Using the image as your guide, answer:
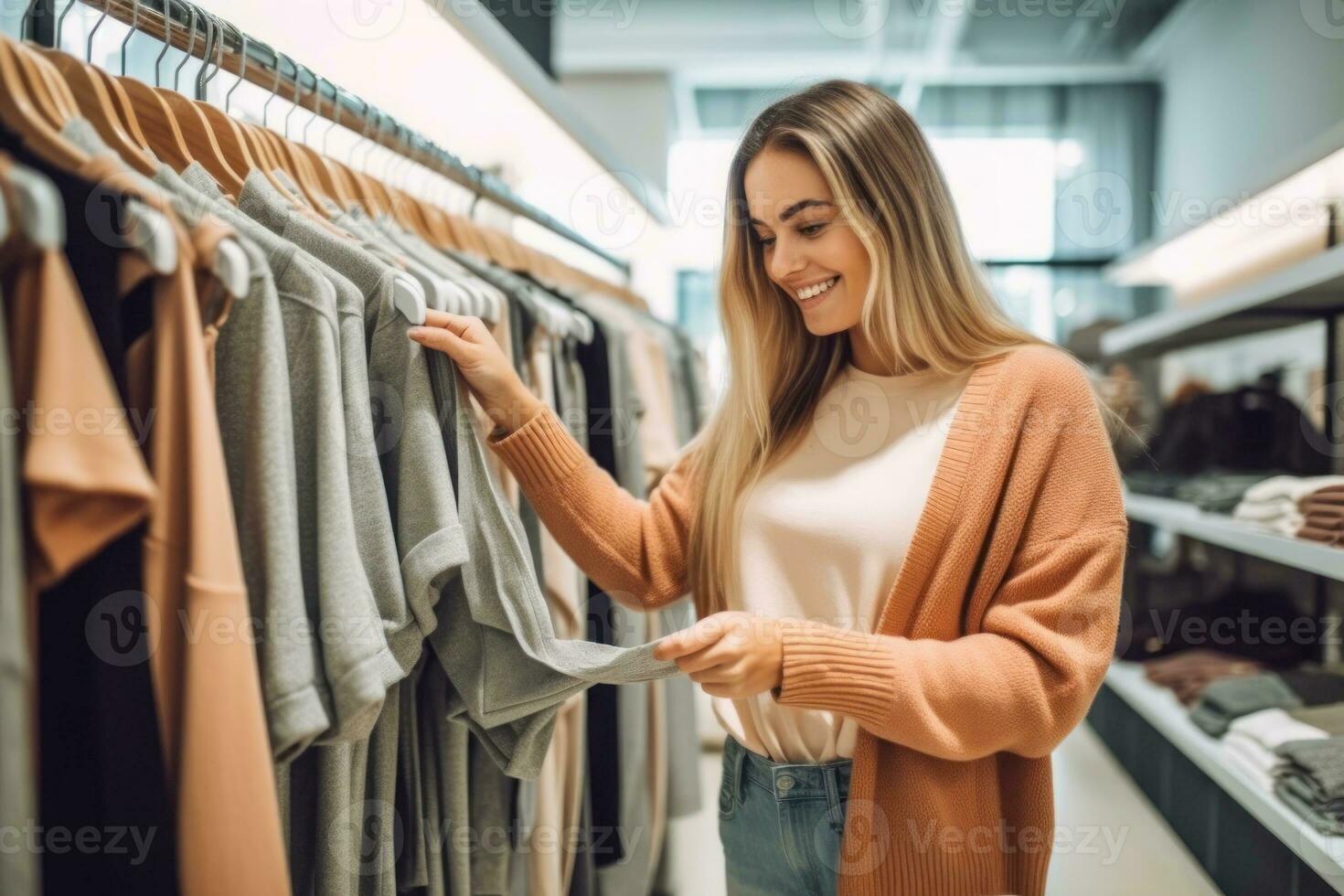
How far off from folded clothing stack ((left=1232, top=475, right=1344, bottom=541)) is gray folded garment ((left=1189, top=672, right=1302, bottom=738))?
36 centimetres

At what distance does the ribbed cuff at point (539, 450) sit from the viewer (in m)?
1.15

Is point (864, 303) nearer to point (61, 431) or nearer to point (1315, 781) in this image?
point (61, 431)

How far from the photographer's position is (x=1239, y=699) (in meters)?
2.05

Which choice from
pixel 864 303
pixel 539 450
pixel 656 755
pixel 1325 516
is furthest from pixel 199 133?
pixel 1325 516

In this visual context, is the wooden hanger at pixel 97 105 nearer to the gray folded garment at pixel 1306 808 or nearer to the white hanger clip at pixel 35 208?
the white hanger clip at pixel 35 208

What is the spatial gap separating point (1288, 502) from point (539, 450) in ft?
5.26

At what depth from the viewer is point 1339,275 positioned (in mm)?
1673

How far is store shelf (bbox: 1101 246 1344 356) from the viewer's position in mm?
1770

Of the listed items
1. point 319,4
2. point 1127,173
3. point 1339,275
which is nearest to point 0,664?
point 319,4

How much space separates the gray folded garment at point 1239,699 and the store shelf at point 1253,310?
0.85m

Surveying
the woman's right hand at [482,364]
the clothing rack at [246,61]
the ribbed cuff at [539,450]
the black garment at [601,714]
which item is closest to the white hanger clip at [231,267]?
the woman's right hand at [482,364]

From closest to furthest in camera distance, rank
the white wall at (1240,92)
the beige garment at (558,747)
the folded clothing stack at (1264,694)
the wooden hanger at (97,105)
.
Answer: the wooden hanger at (97,105), the beige garment at (558,747), the folded clothing stack at (1264,694), the white wall at (1240,92)

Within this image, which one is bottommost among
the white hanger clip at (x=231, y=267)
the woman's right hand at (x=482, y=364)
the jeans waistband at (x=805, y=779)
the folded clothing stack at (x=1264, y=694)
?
the folded clothing stack at (x=1264, y=694)

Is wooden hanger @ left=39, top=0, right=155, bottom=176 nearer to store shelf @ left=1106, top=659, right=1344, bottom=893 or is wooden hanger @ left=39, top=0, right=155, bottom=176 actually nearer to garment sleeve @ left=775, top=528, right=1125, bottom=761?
garment sleeve @ left=775, top=528, right=1125, bottom=761
